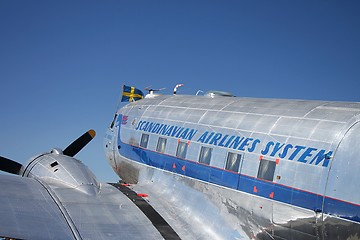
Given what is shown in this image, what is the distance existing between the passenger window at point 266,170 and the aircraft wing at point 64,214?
8.79ft

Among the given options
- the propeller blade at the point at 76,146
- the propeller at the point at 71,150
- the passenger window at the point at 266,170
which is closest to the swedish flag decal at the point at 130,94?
the propeller at the point at 71,150

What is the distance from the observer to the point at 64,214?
365 inches

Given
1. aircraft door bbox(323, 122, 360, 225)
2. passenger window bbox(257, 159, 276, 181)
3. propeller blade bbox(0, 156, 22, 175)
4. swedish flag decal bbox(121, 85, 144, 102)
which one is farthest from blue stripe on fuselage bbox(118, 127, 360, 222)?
swedish flag decal bbox(121, 85, 144, 102)

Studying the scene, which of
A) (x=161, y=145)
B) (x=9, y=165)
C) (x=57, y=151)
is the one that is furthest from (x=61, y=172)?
(x=9, y=165)

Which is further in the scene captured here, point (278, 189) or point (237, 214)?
point (237, 214)

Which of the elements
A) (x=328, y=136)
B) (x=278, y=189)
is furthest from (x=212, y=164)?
(x=328, y=136)

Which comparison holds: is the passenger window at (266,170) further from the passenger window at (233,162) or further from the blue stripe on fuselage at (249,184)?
the passenger window at (233,162)

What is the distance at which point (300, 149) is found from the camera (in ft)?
27.8

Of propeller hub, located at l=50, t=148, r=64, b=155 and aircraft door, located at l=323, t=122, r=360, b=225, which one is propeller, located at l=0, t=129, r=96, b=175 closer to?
propeller hub, located at l=50, t=148, r=64, b=155

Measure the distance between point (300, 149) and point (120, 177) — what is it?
9.16 m

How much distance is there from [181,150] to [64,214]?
4.11 metres

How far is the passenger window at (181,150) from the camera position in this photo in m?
12.0

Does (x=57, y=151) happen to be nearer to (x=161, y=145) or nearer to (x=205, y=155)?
(x=161, y=145)

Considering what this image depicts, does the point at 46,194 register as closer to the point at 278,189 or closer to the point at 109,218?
the point at 109,218
